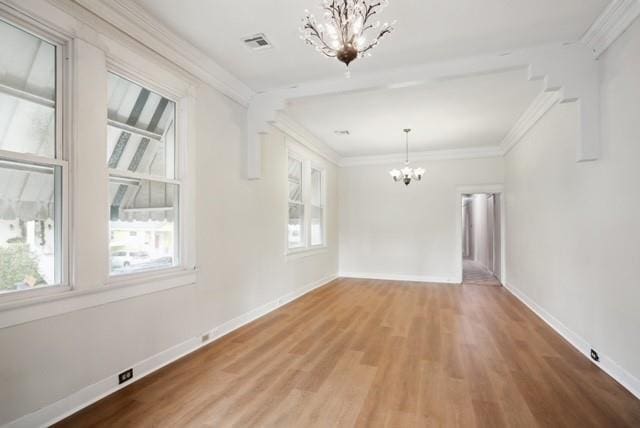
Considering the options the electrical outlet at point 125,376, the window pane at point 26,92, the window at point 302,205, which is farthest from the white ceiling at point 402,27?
the electrical outlet at point 125,376

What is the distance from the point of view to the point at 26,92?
204 centimetres

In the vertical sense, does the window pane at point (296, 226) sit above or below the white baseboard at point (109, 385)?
above

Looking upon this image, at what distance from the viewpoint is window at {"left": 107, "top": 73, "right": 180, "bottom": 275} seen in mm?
2613

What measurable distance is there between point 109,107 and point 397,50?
8.70ft

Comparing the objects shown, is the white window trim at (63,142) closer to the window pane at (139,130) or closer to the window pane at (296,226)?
the window pane at (139,130)

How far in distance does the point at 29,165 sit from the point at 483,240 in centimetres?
1092

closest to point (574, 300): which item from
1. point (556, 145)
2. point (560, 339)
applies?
point (560, 339)

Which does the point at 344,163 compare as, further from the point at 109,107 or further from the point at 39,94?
the point at 39,94

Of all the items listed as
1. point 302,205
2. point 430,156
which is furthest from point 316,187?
point 430,156

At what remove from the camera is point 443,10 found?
8.45 feet

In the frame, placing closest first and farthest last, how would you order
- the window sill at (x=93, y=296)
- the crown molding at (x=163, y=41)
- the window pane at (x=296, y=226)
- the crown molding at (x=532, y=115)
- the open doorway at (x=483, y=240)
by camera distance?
the window sill at (x=93, y=296) → the crown molding at (x=163, y=41) → the crown molding at (x=532, y=115) → the window pane at (x=296, y=226) → the open doorway at (x=483, y=240)

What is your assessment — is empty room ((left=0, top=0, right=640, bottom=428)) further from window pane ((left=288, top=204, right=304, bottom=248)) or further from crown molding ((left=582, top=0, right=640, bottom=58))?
window pane ((left=288, top=204, right=304, bottom=248))

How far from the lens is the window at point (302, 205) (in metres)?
5.80

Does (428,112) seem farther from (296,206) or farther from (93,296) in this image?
(93,296)
